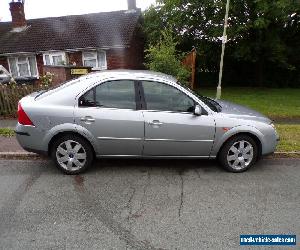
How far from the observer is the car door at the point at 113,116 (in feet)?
16.4

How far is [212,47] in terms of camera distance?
20016 millimetres

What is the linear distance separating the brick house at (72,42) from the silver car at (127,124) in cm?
1423

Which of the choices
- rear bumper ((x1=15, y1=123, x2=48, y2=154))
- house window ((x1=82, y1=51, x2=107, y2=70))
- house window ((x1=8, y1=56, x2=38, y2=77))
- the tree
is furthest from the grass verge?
house window ((x1=8, y1=56, x2=38, y2=77))

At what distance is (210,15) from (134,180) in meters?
15.6

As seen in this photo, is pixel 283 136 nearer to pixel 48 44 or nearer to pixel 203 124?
pixel 203 124

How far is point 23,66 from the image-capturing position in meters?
20.7

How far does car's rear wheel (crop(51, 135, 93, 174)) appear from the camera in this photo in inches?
201

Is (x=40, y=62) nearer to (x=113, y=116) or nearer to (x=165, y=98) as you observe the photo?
(x=113, y=116)

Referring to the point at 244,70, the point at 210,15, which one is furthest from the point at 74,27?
the point at 244,70

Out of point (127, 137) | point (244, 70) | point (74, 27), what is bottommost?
point (244, 70)

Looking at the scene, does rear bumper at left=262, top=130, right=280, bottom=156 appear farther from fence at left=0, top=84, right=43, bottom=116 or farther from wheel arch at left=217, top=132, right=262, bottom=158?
fence at left=0, top=84, right=43, bottom=116

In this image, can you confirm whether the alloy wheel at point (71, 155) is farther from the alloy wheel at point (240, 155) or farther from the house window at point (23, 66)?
the house window at point (23, 66)

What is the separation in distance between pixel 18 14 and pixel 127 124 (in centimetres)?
2039

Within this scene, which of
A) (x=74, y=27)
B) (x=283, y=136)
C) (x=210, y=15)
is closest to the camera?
(x=283, y=136)
